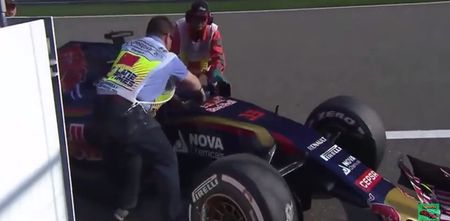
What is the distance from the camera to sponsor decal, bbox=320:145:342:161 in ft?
15.6

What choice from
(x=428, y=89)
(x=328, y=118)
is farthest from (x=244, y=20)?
(x=328, y=118)

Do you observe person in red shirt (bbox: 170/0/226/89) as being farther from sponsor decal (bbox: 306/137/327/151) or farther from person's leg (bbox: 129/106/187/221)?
sponsor decal (bbox: 306/137/327/151)

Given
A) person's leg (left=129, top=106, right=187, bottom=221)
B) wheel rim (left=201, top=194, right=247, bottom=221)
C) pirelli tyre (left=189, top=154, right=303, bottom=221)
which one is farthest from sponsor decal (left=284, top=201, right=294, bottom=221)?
person's leg (left=129, top=106, right=187, bottom=221)

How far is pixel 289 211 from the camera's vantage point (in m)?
4.09

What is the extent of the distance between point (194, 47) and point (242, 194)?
2892 mm

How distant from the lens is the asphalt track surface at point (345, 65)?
Answer: 6559 millimetres

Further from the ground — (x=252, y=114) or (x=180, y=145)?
(x=252, y=114)

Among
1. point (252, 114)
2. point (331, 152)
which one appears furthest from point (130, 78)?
point (331, 152)

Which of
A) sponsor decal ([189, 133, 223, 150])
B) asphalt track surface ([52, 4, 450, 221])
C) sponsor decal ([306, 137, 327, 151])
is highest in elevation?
sponsor decal ([306, 137, 327, 151])

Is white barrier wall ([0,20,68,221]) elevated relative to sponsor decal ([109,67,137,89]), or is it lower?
elevated

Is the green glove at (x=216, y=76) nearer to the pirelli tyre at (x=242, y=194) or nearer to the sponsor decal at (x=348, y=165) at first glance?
the sponsor decal at (x=348, y=165)

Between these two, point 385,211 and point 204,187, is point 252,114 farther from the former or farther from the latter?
point 385,211

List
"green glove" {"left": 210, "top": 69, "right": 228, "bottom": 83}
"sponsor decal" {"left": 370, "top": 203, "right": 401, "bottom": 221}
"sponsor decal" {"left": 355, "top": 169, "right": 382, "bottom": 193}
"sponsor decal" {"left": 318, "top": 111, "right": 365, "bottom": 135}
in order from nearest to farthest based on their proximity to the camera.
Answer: "sponsor decal" {"left": 370, "top": 203, "right": 401, "bottom": 221}
"sponsor decal" {"left": 355, "top": 169, "right": 382, "bottom": 193}
"sponsor decal" {"left": 318, "top": 111, "right": 365, "bottom": 135}
"green glove" {"left": 210, "top": 69, "right": 228, "bottom": 83}

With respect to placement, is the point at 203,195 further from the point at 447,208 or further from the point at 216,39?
the point at 216,39
